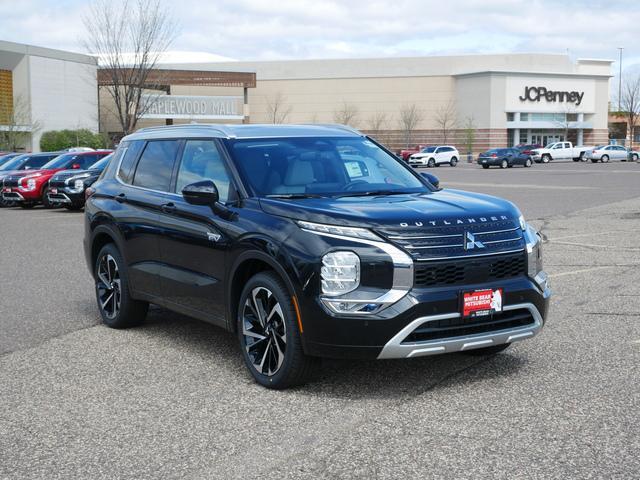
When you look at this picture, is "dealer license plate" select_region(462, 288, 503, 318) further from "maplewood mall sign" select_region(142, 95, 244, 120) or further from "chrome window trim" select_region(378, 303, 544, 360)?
"maplewood mall sign" select_region(142, 95, 244, 120)

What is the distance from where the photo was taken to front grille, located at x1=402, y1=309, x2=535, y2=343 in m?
5.30

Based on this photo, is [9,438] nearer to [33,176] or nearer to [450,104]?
[33,176]

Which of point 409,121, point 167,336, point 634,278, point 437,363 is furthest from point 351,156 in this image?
point 409,121

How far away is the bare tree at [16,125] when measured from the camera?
5972 centimetres

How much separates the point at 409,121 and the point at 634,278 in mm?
94831

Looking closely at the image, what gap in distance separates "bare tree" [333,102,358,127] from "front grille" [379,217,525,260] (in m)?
99.4

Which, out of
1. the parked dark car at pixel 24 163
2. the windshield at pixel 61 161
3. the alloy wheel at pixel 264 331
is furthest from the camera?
the parked dark car at pixel 24 163

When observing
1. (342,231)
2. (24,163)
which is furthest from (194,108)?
(342,231)

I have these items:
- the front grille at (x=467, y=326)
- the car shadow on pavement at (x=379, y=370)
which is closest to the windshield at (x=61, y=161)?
the car shadow on pavement at (x=379, y=370)

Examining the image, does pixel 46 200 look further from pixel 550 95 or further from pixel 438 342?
pixel 550 95

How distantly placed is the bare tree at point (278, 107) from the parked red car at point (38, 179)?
80.8 m

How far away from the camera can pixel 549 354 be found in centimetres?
652

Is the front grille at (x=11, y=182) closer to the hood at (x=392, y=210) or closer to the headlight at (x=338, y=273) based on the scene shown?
the hood at (x=392, y=210)

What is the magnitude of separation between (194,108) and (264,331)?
3065 inches
